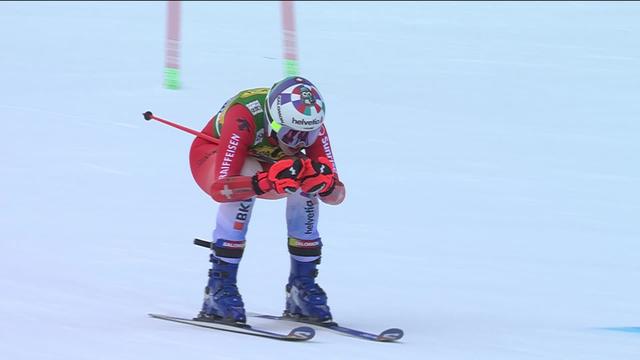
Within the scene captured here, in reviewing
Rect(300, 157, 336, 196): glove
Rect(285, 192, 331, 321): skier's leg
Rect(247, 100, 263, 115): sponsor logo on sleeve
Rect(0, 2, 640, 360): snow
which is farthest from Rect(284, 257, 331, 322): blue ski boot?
Rect(247, 100, 263, 115): sponsor logo on sleeve

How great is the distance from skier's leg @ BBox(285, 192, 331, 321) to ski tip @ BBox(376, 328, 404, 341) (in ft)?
1.39

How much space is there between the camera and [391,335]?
539 centimetres

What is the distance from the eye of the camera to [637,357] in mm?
5324

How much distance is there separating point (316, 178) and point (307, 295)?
2.32 feet

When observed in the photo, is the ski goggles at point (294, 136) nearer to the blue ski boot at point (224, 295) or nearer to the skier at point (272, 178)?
the skier at point (272, 178)

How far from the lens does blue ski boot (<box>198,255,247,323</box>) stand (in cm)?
557

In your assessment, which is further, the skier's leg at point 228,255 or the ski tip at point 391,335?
the skier's leg at point 228,255

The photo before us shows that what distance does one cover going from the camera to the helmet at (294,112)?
5.34m

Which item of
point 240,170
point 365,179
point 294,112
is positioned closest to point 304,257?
point 240,170

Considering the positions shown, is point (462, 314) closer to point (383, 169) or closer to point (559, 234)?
point (559, 234)

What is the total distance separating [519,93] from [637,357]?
5.57m

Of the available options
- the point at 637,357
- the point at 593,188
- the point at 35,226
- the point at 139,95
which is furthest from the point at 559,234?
the point at 139,95

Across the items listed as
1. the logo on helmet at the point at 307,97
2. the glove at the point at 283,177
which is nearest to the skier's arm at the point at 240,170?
the glove at the point at 283,177

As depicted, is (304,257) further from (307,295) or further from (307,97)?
(307,97)
